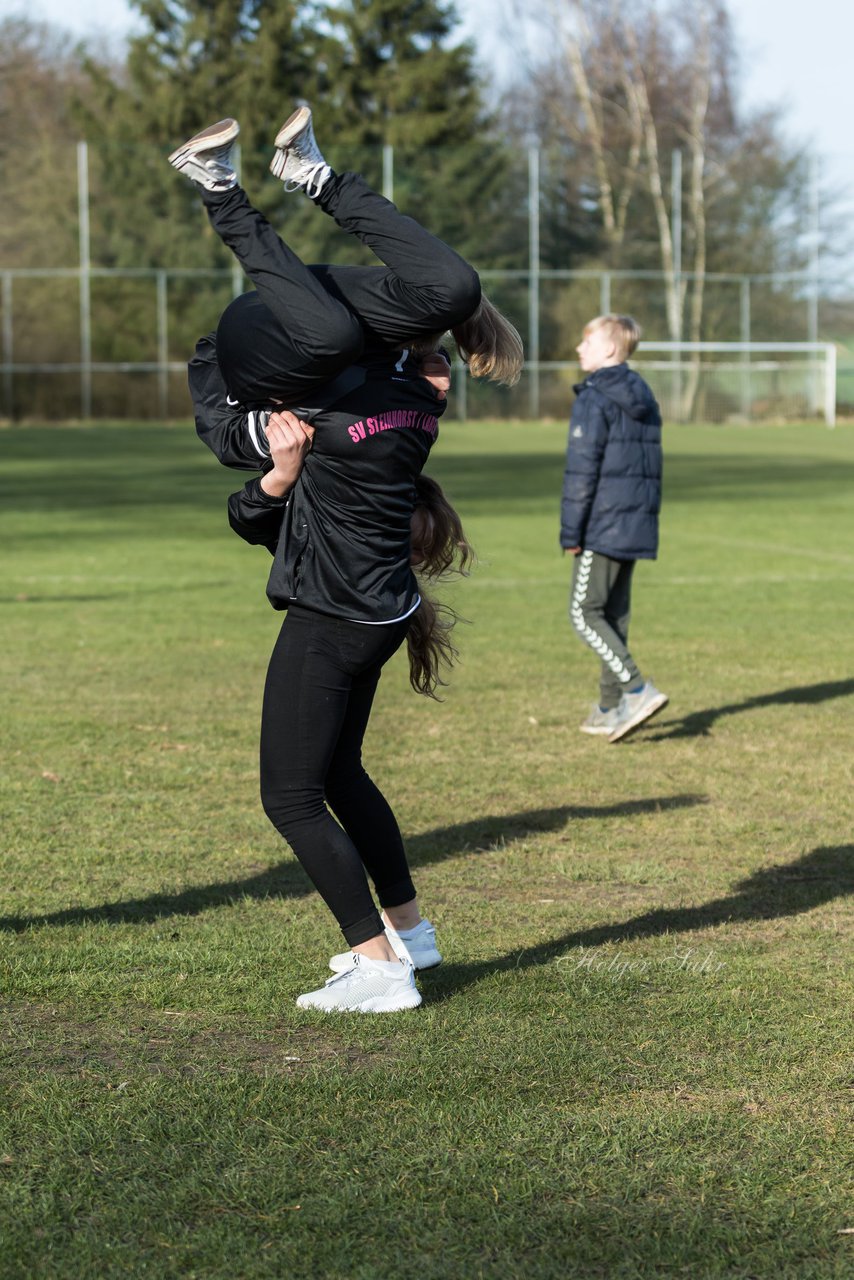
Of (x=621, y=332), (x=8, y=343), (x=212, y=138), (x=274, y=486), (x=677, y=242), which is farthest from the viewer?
(x=677, y=242)

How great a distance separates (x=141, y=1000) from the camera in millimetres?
4336

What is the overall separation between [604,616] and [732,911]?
314 centimetres

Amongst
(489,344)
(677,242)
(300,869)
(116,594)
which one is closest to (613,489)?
(300,869)

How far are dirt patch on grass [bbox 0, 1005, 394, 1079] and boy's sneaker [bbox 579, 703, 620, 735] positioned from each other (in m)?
4.18

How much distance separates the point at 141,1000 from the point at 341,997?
1.79 feet

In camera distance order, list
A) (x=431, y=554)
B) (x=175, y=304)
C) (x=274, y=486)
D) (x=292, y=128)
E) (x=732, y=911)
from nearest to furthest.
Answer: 1. (x=292, y=128)
2. (x=274, y=486)
3. (x=431, y=554)
4. (x=732, y=911)
5. (x=175, y=304)

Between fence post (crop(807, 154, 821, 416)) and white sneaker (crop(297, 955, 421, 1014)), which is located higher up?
fence post (crop(807, 154, 821, 416))

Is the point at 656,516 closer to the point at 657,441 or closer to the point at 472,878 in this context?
the point at 657,441

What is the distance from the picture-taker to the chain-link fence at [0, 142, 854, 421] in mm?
45469

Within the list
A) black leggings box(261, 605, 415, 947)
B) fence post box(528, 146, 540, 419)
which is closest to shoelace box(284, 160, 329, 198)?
black leggings box(261, 605, 415, 947)

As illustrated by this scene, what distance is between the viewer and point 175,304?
46.3m

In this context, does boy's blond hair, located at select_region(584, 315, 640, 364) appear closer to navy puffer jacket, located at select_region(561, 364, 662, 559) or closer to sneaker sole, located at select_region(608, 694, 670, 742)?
navy puffer jacket, located at select_region(561, 364, 662, 559)

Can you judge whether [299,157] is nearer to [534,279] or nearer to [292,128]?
[292,128]

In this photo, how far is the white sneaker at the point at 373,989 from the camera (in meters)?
4.12
